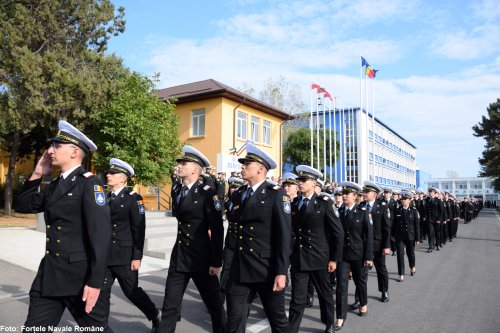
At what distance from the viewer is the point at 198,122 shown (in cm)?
2556

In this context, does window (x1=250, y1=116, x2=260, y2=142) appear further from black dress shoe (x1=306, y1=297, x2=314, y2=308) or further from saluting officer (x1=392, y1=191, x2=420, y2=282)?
black dress shoe (x1=306, y1=297, x2=314, y2=308)

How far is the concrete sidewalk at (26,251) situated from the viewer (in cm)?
916

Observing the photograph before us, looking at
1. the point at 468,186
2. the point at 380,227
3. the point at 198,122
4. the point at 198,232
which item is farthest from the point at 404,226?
the point at 468,186

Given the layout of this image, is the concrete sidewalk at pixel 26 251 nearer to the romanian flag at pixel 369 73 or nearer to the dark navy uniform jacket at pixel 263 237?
the dark navy uniform jacket at pixel 263 237

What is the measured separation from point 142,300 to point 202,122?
2112 cm

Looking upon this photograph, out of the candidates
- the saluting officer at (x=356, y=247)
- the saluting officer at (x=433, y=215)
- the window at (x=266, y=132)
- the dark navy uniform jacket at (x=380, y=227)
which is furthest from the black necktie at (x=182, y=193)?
the window at (x=266, y=132)

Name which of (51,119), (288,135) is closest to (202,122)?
(51,119)

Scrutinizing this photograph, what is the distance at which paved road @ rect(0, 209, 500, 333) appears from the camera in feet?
17.6

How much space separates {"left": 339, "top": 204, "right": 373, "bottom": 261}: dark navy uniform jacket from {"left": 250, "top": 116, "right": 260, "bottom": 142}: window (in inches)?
812

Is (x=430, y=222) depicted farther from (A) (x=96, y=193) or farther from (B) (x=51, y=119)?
(B) (x=51, y=119)

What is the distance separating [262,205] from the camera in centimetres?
388

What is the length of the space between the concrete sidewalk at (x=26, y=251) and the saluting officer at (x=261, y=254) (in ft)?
18.4

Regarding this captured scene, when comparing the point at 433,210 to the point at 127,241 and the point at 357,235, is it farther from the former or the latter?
the point at 127,241

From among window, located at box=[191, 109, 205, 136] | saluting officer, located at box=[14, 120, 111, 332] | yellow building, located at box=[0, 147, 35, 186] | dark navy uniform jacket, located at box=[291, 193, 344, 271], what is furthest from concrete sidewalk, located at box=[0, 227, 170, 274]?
yellow building, located at box=[0, 147, 35, 186]
